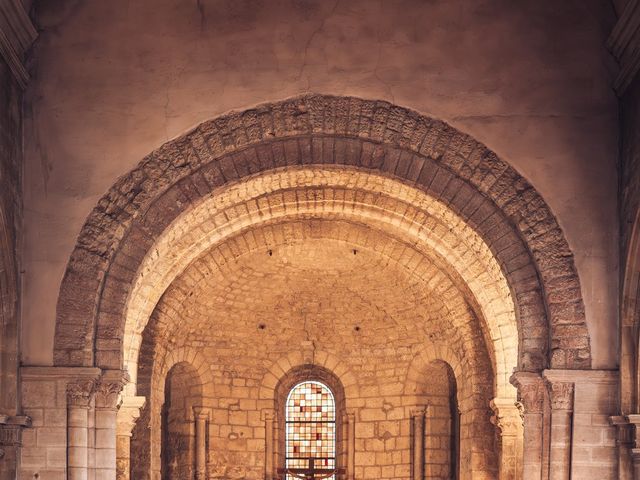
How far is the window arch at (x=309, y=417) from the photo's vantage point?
65.5 ft

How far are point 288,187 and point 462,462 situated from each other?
4.52m

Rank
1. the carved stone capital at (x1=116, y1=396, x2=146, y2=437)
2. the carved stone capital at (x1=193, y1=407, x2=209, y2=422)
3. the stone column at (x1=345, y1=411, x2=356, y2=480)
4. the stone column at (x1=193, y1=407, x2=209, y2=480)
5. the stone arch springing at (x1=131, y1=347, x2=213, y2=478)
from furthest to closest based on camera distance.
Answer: the stone column at (x1=345, y1=411, x2=356, y2=480), the carved stone capital at (x1=193, y1=407, x2=209, y2=422), the stone column at (x1=193, y1=407, x2=209, y2=480), the stone arch springing at (x1=131, y1=347, x2=213, y2=478), the carved stone capital at (x1=116, y1=396, x2=146, y2=437)

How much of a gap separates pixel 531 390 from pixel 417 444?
6.27m

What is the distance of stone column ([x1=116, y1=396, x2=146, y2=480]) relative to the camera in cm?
1596

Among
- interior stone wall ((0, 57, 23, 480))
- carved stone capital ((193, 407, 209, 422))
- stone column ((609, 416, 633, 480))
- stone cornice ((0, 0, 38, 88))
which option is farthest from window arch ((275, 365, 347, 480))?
stone cornice ((0, 0, 38, 88))

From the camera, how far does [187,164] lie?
13.2m

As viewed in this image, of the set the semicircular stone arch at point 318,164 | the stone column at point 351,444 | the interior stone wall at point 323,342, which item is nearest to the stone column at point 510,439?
the interior stone wall at point 323,342

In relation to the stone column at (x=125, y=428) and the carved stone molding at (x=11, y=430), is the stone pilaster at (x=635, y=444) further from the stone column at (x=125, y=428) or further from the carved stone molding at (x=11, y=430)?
the stone column at (x=125, y=428)

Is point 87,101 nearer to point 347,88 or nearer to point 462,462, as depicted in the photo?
point 347,88

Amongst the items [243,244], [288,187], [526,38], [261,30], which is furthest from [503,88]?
[243,244]

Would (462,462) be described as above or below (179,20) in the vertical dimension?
below

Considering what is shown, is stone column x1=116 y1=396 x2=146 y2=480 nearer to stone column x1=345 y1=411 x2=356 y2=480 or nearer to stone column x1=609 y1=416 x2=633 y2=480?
stone column x1=345 y1=411 x2=356 y2=480

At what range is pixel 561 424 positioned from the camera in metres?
12.8

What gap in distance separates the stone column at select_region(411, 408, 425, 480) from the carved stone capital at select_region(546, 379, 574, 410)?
21.0 feet
